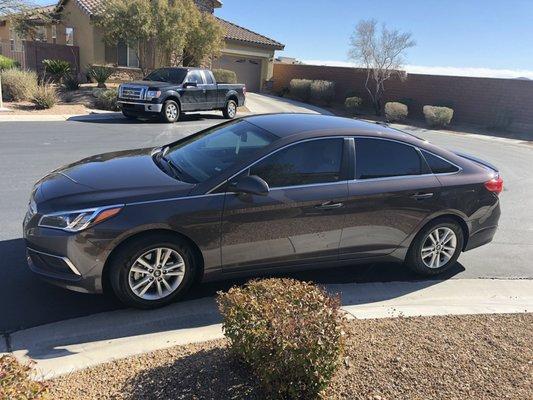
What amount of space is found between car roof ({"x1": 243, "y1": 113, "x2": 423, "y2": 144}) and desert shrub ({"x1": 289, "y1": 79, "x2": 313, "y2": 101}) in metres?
26.2

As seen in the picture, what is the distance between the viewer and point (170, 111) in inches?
664

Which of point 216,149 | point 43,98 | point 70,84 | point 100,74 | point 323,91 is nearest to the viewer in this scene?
point 216,149

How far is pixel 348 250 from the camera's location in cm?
488

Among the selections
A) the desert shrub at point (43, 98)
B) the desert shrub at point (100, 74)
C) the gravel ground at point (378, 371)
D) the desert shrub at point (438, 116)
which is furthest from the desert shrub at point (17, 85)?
the desert shrub at point (438, 116)

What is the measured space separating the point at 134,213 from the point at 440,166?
3.22m

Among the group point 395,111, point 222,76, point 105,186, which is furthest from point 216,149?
point 395,111

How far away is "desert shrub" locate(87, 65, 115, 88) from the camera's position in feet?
72.4

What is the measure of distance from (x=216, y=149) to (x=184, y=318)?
174 centimetres

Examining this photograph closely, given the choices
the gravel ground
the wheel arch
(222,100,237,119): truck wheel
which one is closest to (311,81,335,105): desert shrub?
Result: (222,100,237,119): truck wheel

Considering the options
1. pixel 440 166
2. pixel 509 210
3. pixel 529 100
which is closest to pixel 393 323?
pixel 440 166

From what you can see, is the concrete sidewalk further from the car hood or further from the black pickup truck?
the black pickup truck

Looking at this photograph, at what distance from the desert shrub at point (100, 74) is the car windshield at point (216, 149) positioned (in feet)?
60.4

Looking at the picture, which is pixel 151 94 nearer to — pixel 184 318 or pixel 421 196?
→ pixel 421 196

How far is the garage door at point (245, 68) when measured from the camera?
31.2 m
